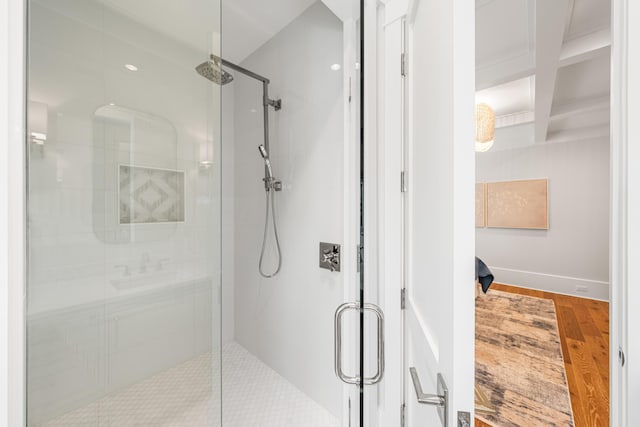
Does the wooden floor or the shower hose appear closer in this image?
the wooden floor

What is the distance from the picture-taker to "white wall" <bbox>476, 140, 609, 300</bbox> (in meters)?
3.30

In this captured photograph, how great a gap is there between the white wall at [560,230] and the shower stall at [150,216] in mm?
3774

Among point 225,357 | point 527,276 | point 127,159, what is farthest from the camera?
point 527,276

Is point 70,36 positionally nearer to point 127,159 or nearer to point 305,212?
point 127,159

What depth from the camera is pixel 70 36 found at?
666 mm

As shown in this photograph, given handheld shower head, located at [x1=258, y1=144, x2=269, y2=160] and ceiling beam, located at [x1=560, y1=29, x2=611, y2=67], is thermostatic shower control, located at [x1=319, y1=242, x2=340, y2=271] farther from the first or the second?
ceiling beam, located at [x1=560, y1=29, x2=611, y2=67]

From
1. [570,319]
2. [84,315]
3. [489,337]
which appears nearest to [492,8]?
[84,315]

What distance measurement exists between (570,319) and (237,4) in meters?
4.20

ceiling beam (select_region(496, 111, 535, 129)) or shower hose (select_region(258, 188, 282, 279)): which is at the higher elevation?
ceiling beam (select_region(496, 111, 535, 129))

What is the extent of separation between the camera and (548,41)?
5.35ft

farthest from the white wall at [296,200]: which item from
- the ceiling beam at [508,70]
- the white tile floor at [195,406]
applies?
the ceiling beam at [508,70]

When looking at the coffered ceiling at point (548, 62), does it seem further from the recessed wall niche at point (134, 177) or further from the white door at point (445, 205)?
the recessed wall niche at point (134, 177)

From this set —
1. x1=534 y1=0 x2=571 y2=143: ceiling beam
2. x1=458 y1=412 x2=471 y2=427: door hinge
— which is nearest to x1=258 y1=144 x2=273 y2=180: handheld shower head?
x1=458 y1=412 x2=471 y2=427: door hinge

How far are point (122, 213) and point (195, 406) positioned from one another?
68 centimetres
